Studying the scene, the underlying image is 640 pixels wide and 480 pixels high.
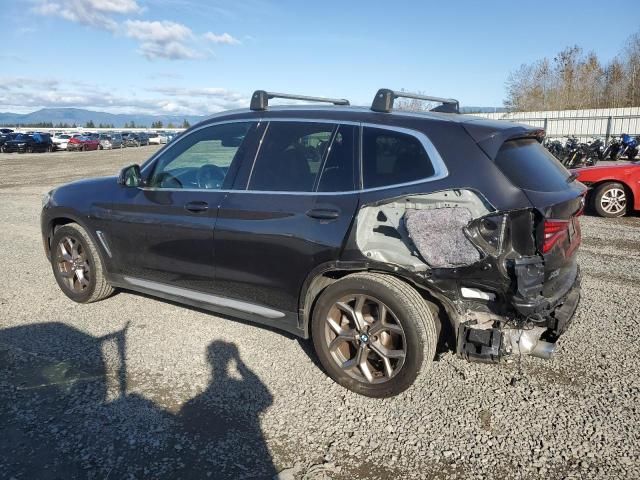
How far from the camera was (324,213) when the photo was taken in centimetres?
342

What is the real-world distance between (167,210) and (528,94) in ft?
153

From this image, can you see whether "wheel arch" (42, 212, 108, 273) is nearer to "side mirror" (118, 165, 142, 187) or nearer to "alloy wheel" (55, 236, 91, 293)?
"alloy wheel" (55, 236, 91, 293)

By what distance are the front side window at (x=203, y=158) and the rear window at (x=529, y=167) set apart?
1.92m

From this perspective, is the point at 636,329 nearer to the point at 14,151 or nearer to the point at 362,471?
the point at 362,471

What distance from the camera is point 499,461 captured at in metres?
2.76

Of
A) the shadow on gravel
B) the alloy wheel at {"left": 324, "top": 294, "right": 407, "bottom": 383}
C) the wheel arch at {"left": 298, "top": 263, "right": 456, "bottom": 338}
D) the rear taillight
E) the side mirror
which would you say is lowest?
the shadow on gravel

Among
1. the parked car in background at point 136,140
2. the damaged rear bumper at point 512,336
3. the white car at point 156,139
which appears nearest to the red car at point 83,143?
the parked car in background at point 136,140

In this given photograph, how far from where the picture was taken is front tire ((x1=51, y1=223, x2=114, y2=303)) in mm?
4883

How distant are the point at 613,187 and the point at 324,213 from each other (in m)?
8.04

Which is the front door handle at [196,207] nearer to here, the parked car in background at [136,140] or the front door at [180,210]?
the front door at [180,210]

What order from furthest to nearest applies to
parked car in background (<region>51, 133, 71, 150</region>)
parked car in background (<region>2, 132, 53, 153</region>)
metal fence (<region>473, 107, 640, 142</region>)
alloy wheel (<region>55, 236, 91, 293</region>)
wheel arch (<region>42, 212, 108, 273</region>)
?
1. parked car in background (<region>51, 133, 71, 150</region>)
2. parked car in background (<region>2, 132, 53, 153</region>)
3. metal fence (<region>473, 107, 640, 142</region>)
4. alloy wheel (<region>55, 236, 91, 293</region>)
5. wheel arch (<region>42, 212, 108, 273</region>)

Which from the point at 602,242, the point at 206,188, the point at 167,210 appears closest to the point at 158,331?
the point at 167,210

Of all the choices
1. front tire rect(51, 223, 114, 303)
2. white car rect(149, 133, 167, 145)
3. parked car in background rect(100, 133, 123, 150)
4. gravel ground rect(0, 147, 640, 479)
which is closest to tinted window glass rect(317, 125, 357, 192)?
gravel ground rect(0, 147, 640, 479)

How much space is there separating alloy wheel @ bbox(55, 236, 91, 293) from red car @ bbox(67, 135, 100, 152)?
165 ft
